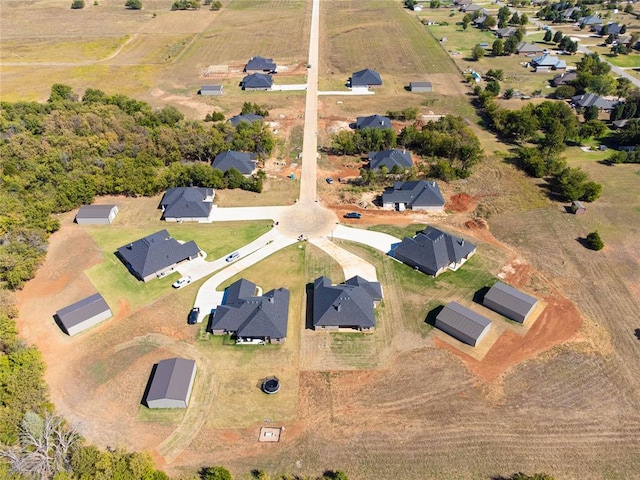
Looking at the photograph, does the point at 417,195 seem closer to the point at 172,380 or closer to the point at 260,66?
the point at 172,380

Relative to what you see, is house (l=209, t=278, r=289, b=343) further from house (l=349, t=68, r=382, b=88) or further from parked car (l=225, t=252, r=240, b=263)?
house (l=349, t=68, r=382, b=88)

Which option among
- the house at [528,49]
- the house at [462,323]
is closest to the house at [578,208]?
the house at [462,323]

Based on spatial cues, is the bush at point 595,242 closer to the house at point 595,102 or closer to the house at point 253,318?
the house at point 253,318

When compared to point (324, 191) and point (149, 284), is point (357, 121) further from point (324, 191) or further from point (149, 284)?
point (149, 284)

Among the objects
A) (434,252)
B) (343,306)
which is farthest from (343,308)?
(434,252)

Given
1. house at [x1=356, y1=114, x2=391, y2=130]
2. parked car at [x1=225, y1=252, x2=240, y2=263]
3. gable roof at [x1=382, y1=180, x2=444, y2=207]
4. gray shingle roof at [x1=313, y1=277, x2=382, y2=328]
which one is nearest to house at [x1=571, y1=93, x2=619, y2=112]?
house at [x1=356, y1=114, x2=391, y2=130]

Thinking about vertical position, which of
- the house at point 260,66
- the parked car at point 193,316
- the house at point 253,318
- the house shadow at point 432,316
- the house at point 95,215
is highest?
the house at point 260,66

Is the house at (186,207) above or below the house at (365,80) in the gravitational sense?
below
